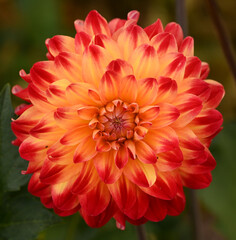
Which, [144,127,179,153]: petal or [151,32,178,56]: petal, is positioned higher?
[151,32,178,56]: petal

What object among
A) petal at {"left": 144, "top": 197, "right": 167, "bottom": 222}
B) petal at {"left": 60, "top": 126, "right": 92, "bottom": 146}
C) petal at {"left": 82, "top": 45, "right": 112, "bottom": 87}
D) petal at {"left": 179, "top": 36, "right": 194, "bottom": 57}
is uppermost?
petal at {"left": 82, "top": 45, "right": 112, "bottom": 87}

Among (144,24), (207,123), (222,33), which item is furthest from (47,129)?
(144,24)

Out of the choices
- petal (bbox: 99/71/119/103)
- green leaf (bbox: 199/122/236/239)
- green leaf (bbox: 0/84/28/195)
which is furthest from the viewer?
green leaf (bbox: 199/122/236/239)

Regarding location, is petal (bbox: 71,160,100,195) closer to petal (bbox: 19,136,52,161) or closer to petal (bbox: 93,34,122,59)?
petal (bbox: 19,136,52,161)

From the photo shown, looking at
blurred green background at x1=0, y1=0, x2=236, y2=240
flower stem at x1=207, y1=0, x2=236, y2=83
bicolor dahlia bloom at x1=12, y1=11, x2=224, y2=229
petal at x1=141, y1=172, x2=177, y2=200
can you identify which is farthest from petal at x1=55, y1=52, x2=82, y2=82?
blurred green background at x1=0, y1=0, x2=236, y2=240

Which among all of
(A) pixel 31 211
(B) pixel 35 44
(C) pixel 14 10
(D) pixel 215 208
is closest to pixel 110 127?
(A) pixel 31 211

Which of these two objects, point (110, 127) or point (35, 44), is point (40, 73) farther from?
point (35, 44)

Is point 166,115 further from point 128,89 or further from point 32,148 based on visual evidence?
point 32,148
